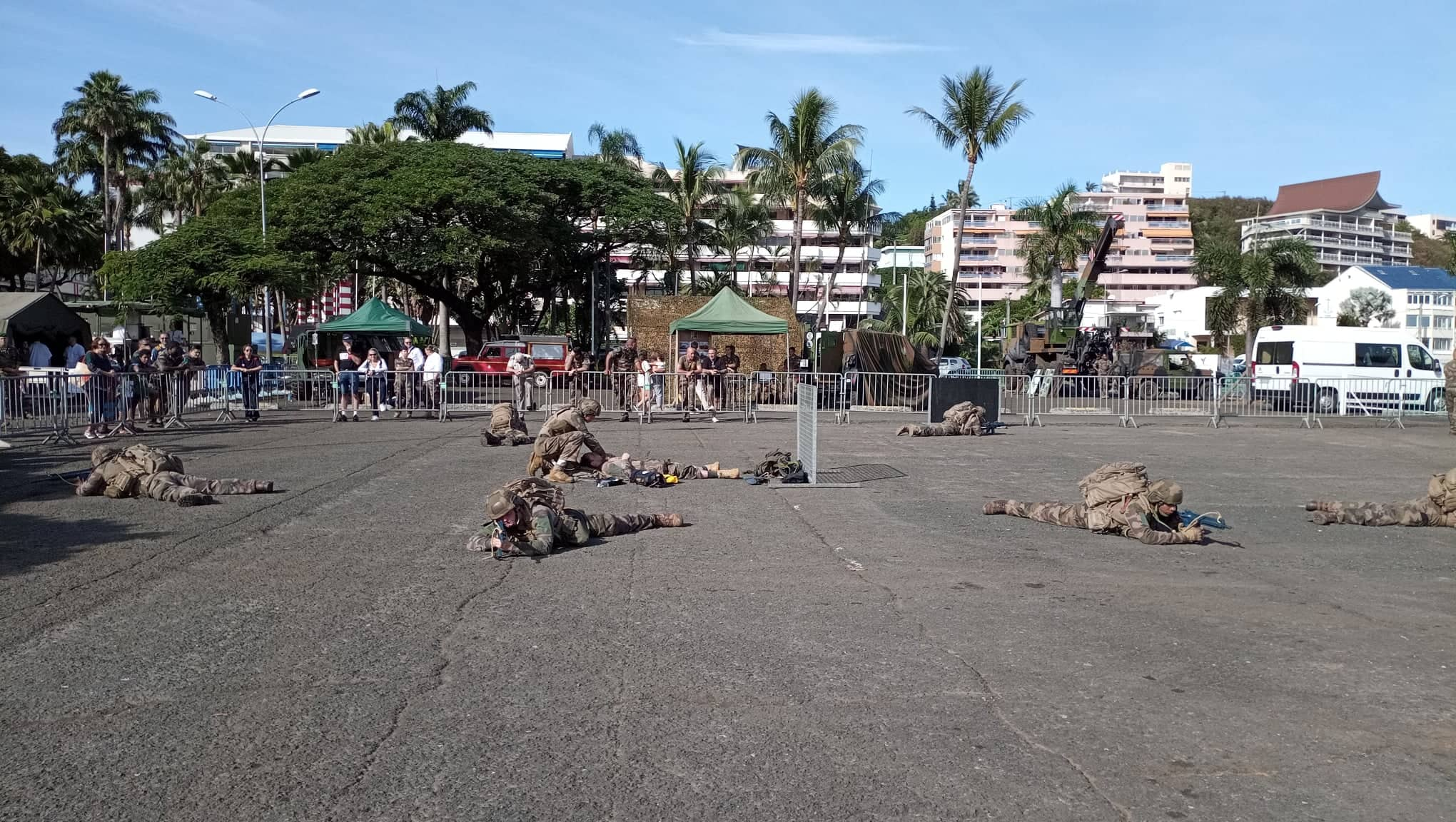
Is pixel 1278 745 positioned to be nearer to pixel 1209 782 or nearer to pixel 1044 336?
pixel 1209 782

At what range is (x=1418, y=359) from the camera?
29469 millimetres

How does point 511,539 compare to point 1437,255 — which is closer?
point 511,539

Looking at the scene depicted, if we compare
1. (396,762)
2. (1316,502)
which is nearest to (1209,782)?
(396,762)

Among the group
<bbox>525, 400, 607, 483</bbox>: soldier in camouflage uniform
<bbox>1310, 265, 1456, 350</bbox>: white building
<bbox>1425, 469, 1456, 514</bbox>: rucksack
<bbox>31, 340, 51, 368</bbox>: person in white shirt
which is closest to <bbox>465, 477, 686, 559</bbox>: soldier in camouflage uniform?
<bbox>525, 400, 607, 483</bbox>: soldier in camouflage uniform

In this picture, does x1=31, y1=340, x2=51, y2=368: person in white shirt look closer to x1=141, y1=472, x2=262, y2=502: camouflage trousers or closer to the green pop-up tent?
the green pop-up tent

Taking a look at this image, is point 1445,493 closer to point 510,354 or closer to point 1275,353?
point 1275,353

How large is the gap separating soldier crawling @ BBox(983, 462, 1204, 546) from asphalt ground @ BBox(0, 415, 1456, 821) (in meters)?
0.26

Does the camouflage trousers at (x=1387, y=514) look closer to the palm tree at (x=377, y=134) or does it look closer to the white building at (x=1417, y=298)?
the palm tree at (x=377, y=134)

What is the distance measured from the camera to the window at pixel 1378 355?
96.0 ft

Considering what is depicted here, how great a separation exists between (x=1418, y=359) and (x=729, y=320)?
19.5 meters

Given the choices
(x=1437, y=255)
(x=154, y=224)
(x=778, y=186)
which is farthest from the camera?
(x=1437, y=255)

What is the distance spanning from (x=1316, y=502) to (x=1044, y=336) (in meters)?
28.7

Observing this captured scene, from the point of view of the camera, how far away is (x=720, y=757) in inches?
170

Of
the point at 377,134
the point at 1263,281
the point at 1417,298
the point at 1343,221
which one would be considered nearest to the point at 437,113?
the point at 377,134
